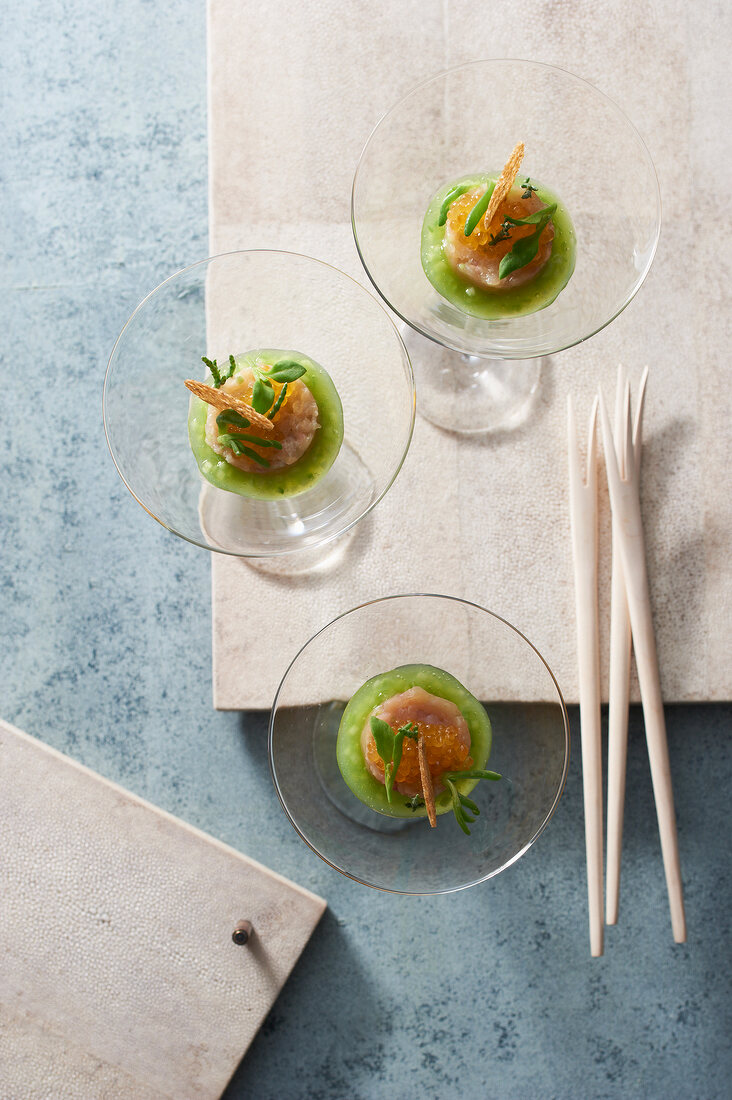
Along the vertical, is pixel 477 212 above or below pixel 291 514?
above

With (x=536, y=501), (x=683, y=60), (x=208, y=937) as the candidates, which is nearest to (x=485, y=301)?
(x=536, y=501)

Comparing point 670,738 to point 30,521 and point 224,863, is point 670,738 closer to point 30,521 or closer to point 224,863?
point 224,863

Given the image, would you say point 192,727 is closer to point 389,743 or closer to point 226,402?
point 389,743

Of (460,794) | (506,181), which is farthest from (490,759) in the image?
(506,181)

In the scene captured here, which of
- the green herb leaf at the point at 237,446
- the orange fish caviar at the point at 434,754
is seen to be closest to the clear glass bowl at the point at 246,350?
the green herb leaf at the point at 237,446

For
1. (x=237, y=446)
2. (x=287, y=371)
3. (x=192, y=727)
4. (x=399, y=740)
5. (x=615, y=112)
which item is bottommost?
(x=192, y=727)
